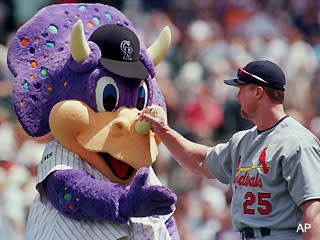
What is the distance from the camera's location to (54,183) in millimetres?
3875

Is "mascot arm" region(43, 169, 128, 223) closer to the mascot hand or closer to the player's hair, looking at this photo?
the mascot hand

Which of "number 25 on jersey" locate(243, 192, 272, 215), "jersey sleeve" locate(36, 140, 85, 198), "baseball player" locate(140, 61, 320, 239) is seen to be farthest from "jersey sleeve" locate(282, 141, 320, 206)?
"jersey sleeve" locate(36, 140, 85, 198)

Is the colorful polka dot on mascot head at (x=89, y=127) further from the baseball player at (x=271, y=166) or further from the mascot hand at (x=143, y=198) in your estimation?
the baseball player at (x=271, y=166)

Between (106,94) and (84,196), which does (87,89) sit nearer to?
(106,94)

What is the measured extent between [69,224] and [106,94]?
736 millimetres

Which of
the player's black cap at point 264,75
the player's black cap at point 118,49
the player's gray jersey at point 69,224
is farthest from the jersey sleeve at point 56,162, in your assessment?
the player's black cap at point 264,75

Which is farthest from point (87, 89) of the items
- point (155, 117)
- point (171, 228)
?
point (171, 228)

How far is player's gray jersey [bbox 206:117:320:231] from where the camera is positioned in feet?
12.5

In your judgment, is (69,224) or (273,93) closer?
(69,224)

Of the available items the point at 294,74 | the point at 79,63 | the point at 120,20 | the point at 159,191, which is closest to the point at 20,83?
the point at 79,63

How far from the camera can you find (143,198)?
3.74 meters

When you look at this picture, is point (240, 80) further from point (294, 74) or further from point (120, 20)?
point (294, 74)

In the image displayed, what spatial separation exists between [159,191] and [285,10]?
732cm

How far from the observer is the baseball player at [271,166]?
379cm
